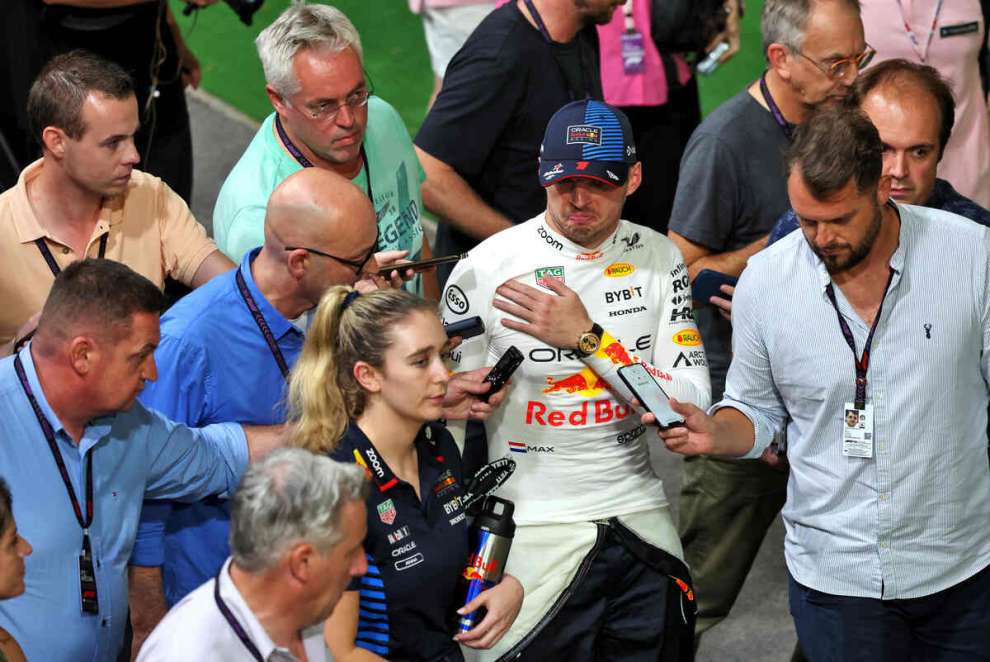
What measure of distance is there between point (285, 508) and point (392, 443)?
2.47 ft

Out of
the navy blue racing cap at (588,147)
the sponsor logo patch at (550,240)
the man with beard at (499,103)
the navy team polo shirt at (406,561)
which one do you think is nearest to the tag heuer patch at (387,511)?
the navy team polo shirt at (406,561)

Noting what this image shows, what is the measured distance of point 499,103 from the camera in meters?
5.12

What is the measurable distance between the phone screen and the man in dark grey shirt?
3.01 ft

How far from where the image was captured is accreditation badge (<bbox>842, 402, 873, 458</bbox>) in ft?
12.7

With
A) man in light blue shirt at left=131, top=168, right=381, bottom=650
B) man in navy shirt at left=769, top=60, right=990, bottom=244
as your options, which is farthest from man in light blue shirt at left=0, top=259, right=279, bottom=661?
man in navy shirt at left=769, top=60, right=990, bottom=244

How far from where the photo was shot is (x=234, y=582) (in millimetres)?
2945

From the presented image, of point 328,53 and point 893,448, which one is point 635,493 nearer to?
point 893,448

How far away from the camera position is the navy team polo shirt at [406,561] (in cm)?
357

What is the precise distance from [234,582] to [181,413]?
1.01 meters

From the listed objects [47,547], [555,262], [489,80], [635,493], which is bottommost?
[635,493]

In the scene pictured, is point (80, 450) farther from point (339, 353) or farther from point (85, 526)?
point (339, 353)

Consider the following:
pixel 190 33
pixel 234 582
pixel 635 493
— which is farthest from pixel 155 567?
pixel 190 33

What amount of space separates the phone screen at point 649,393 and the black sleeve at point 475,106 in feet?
4.93

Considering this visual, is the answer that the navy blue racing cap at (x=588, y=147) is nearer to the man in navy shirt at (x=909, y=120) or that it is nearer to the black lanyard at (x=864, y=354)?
the man in navy shirt at (x=909, y=120)
